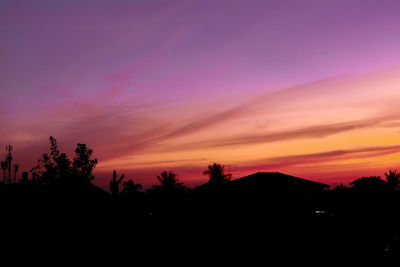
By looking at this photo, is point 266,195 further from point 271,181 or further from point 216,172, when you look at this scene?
point 216,172

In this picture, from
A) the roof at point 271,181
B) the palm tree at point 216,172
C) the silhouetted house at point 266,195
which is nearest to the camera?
the silhouetted house at point 266,195

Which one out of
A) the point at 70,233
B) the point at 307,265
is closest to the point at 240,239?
the point at 307,265

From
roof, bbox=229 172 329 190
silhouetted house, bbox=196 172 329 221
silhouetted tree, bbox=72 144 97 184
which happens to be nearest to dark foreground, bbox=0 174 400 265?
silhouetted house, bbox=196 172 329 221

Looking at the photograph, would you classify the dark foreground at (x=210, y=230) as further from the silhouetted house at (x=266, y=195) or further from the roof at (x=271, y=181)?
the roof at (x=271, y=181)

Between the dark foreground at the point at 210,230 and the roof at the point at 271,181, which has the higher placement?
the roof at the point at 271,181

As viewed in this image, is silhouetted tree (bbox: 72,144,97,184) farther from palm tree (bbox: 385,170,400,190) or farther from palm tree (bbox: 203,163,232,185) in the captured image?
palm tree (bbox: 385,170,400,190)

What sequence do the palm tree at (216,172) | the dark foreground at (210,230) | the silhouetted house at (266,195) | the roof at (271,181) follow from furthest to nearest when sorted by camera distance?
the palm tree at (216,172) → the roof at (271,181) → the silhouetted house at (266,195) → the dark foreground at (210,230)

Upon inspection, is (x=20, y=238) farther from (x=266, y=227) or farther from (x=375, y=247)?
(x=375, y=247)

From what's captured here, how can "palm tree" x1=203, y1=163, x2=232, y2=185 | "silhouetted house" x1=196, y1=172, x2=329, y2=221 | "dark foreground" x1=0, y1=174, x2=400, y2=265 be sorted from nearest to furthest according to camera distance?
"dark foreground" x1=0, y1=174, x2=400, y2=265
"silhouetted house" x1=196, y1=172, x2=329, y2=221
"palm tree" x1=203, y1=163, x2=232, y2=185

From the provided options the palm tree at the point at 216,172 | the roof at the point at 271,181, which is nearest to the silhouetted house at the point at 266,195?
the roof at the point at 271,181

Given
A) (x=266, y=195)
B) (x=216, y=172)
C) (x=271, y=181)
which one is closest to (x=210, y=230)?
(x=266, y=195)

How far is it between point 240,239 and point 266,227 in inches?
83.4

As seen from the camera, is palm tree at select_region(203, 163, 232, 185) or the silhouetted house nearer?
the silhouetted house

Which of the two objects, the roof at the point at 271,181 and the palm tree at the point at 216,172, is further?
the palm tree at the point at 216,172
